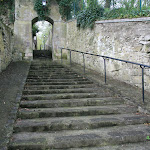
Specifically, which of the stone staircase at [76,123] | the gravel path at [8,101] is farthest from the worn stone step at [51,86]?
the gravel path at [8,101]

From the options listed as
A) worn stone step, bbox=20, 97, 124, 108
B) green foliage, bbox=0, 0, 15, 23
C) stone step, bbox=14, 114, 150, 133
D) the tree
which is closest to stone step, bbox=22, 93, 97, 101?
worn stone step, bbox=20, 97, 124, 108

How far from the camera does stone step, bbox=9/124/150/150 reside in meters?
2.51

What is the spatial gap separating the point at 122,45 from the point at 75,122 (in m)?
4.05

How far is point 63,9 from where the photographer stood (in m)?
10.8

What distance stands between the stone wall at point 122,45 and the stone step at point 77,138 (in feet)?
10.1

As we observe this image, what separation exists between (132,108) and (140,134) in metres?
1.07

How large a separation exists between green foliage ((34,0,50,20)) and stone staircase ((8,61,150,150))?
23.3 ft

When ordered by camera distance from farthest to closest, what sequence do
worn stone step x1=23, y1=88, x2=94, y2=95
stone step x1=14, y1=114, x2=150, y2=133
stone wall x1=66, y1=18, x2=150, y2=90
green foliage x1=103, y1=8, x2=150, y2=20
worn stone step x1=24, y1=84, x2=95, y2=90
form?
green foliage x1=103, y1=8, x2=150, y2=20
stone wall x1=66, y1=18, x2=150, y2=90
worn stone step x1=24, y1=84, x2=95, y2=90
worn stone step x1=23, y1=88, x2=94, y2=95
stone step x1=14, y1=114, x2=150, y2=133

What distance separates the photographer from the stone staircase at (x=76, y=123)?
A: 103 inches

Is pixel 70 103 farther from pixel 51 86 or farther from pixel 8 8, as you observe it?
pixel 8 8

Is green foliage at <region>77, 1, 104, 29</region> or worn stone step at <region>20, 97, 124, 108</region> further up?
green foliage at <region>77, 1, 104, 29</region>

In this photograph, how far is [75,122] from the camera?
10.2 feet

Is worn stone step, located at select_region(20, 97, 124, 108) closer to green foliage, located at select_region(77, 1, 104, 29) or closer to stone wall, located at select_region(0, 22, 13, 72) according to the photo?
stone wall, located at select_region(0, 22, 13, 72)

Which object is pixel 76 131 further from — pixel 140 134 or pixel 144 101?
pixel 144 101
